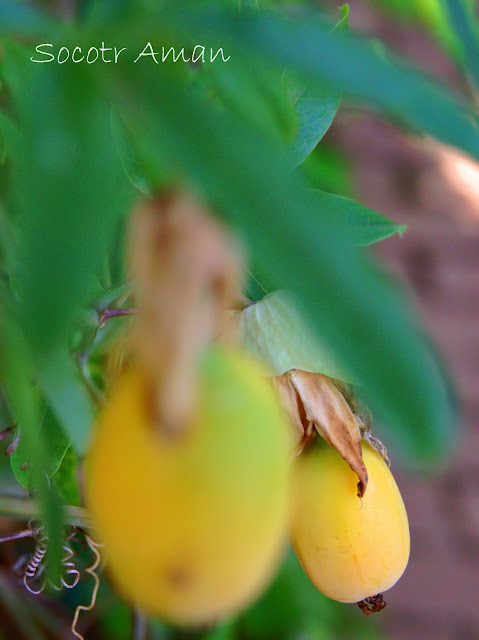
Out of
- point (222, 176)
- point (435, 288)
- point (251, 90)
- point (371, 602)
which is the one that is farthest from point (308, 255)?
point (435, 288)

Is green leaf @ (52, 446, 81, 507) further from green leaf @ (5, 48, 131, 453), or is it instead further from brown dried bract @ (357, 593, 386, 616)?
green leaf @ (5, 48, 131, 453)

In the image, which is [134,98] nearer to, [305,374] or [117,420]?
[117,420]

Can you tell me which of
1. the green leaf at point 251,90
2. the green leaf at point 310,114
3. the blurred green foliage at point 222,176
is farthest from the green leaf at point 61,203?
the green leaf at point 310,114

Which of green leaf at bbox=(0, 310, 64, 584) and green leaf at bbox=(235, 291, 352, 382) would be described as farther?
green leaf at bbox=(235, 291, 352, 382)

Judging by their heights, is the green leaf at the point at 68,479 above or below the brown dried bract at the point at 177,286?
below

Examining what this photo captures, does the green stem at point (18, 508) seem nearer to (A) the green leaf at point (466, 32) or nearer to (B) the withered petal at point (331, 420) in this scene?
(B) the withered petal at point (331, 420)

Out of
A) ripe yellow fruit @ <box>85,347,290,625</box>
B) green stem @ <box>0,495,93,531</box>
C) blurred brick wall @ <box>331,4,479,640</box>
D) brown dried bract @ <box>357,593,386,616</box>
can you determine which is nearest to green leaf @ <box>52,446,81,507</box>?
green stem @ <box>0,495,93,531</box>
